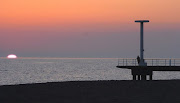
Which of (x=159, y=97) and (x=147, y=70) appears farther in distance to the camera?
(x=147, y=70)

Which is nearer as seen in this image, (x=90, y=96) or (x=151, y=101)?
(x=151, y=101)

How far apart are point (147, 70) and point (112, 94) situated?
28.7m

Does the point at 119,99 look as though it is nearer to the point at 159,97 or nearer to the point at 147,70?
the point at 159,97

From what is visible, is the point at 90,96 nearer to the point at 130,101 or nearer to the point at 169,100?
the point at 130,101

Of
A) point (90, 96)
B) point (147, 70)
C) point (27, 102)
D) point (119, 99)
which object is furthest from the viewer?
point (147, 70)

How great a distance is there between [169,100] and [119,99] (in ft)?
7.39

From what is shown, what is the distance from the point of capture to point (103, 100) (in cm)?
1812

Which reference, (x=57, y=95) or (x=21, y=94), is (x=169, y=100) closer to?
(x=57, y=95)

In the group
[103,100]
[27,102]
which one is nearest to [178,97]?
[103,100]

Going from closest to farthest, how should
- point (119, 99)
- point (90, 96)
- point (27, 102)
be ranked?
point (27, 102) → point (119, 99) → point (90, 96)

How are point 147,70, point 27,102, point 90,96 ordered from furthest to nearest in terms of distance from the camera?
point 147,70, point 90,96, point 27,102

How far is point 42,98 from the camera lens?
1867 centimetres

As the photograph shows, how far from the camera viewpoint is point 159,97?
19391 millimetres

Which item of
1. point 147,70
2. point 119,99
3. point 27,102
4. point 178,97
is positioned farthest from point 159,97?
point 147,70
